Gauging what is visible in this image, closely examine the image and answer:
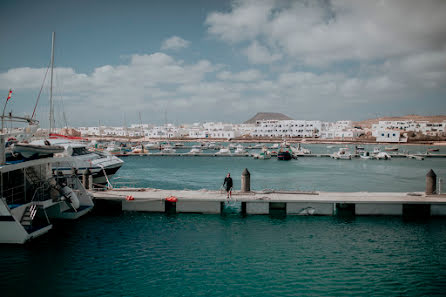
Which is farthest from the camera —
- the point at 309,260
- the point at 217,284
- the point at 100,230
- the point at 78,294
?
the point at 100,230

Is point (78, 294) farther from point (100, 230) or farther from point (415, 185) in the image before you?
point (415, 185)

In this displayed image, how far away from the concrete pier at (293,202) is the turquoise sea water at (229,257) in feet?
2.18

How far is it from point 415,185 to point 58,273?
1637 inches

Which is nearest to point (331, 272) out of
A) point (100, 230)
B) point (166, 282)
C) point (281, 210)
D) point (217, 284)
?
point (217, 284)

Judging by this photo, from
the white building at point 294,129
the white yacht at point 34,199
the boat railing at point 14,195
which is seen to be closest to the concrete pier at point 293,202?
the white yacht at point 34,199

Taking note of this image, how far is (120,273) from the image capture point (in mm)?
13367

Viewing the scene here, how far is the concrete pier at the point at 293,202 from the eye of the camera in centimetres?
2064

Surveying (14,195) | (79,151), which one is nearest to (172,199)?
(14,195)

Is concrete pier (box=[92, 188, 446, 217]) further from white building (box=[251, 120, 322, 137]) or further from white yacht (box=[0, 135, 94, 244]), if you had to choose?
white building (box=[251, 120, 322, 137])

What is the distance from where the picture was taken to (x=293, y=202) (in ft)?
69.5

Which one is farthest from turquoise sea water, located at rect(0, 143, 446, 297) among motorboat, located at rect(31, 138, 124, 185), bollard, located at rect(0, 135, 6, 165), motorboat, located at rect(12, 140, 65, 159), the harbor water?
motorboat, located at rect(31, 138, 124, 185)

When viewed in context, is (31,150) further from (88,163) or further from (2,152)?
(88,163)

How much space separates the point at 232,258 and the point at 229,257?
0.19m

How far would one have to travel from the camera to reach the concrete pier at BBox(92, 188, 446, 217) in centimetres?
2064
